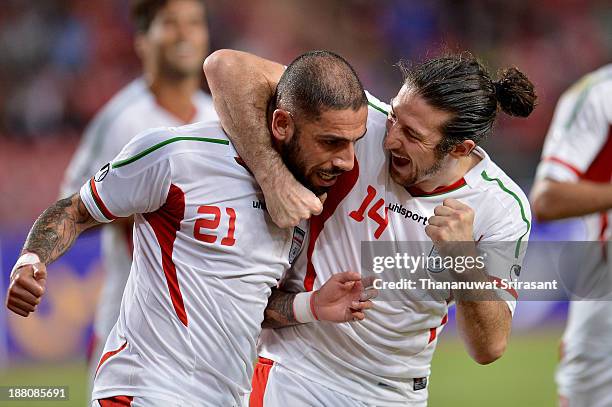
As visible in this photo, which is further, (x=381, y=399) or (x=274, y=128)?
(x=381, y=399)

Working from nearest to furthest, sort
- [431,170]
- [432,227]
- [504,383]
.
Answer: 1. [432,227]
2. [431,170]
3. [504,383]

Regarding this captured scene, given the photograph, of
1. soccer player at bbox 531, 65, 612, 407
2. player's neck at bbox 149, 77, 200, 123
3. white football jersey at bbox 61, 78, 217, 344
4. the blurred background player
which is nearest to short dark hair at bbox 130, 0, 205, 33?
the blurred background player

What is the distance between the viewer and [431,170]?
3520 mm

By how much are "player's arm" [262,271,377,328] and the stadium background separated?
414 cm

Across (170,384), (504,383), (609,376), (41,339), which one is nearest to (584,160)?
(609,376)

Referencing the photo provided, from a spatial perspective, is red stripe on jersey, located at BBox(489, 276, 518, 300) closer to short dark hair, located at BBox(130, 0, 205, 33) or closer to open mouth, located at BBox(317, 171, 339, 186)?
open mouth, located at BBox(317, 171, 339, 186)

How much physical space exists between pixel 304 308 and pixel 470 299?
23.9 inches

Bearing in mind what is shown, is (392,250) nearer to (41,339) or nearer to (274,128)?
(274,128)

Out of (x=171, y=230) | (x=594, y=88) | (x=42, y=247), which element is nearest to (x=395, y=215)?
(x=171, y=230)

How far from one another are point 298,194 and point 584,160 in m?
1.86

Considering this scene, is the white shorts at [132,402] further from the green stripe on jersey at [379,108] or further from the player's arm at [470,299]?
the green stripe on jersey at [379,108]

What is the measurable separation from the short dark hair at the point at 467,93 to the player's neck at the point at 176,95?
9.24 ft

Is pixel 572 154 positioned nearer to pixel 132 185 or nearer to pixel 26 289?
pixel 132 185

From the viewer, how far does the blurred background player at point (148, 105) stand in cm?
588
